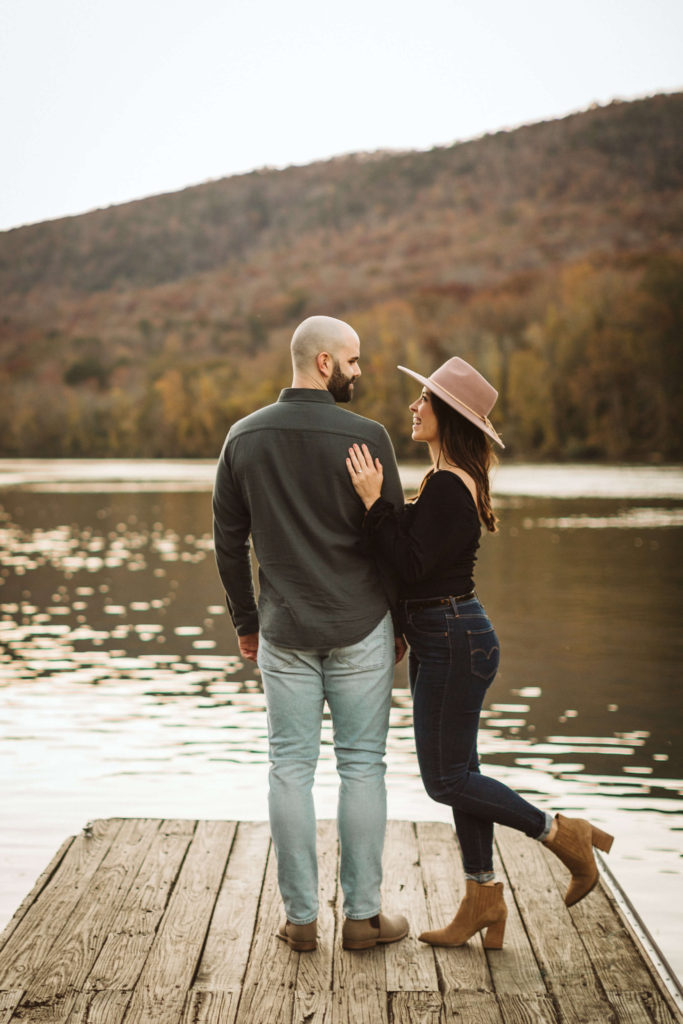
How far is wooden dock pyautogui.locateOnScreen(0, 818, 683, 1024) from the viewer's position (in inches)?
121

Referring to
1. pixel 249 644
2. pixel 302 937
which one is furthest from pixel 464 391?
pixel 302 937

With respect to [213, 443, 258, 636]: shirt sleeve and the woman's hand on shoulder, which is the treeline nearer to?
[213, 443, 258, 636]: shirt sleeve

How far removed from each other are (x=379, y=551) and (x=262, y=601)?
381 millimetres

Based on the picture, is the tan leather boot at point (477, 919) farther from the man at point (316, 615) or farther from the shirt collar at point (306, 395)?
the shirt collar at point (306, 395)

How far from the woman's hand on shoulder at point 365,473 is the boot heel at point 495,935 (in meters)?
1.20

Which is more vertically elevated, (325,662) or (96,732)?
(325,662)

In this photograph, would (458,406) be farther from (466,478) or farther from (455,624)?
(455,624)

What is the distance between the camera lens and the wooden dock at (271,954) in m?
3.06

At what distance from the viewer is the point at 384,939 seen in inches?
137

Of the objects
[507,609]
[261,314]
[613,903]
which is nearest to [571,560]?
[507,609]

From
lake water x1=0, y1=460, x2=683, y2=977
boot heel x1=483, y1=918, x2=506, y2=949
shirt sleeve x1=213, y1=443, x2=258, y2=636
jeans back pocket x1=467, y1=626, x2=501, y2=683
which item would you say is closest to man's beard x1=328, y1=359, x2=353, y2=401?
shirt sleeve x1=213, y1=443, x2=258, y2=636

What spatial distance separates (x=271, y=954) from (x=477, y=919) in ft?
1.86

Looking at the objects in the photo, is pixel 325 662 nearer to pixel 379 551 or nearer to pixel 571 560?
pixel 379 551

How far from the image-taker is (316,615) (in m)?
3.35
